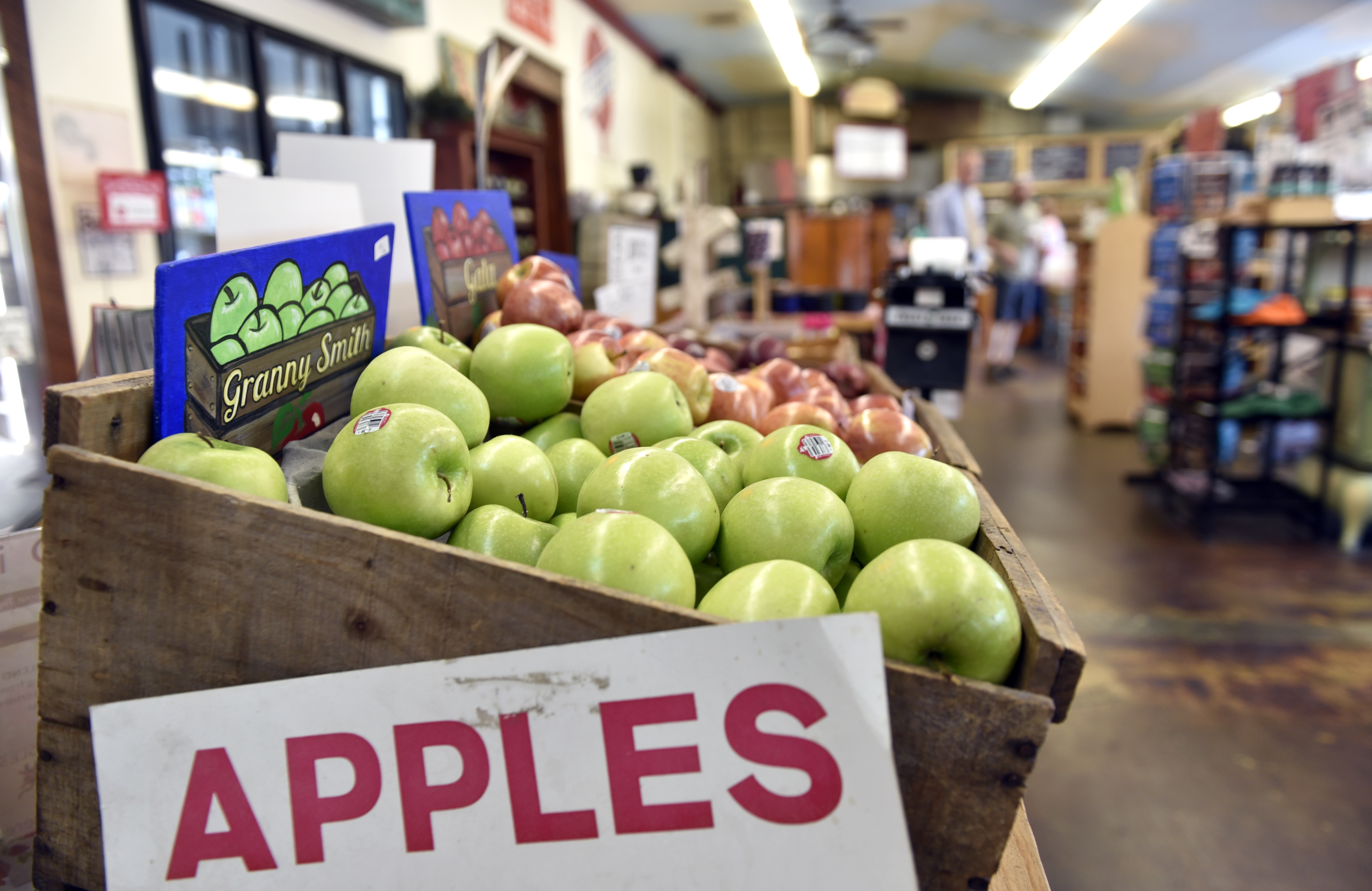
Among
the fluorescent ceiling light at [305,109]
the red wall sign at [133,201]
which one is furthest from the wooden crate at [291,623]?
the fluorescent ceiling light at [305,109]

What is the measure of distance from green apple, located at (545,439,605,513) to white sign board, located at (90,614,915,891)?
1.52ft

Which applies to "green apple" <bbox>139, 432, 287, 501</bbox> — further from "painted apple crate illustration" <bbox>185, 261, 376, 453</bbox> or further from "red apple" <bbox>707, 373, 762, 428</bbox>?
"red apple" <bbox>707, 373, 762, 428</bbox>

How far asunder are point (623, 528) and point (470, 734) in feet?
0.81

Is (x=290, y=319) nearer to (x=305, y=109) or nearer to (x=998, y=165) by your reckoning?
(x=305, y=109)

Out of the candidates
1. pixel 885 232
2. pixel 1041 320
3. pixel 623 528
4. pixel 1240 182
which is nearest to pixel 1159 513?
pixel 1240 182

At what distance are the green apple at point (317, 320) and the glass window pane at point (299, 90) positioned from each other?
10.3 ft

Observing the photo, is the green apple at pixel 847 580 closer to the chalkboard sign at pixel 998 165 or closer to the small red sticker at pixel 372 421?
the small red sticker at pixel 372 421

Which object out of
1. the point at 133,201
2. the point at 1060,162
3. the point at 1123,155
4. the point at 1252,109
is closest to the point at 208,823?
the point at 133,201

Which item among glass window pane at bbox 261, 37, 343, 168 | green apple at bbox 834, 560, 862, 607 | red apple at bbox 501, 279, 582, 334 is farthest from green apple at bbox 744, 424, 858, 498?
glass window pane at bbox 261, 37, 343, 168

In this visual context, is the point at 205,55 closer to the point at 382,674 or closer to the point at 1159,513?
the point at 382,674

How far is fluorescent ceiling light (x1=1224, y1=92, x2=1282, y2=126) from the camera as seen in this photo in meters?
8.38

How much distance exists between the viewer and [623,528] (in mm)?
871

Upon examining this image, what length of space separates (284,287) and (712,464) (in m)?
0.61

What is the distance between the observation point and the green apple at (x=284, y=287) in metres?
1.04
